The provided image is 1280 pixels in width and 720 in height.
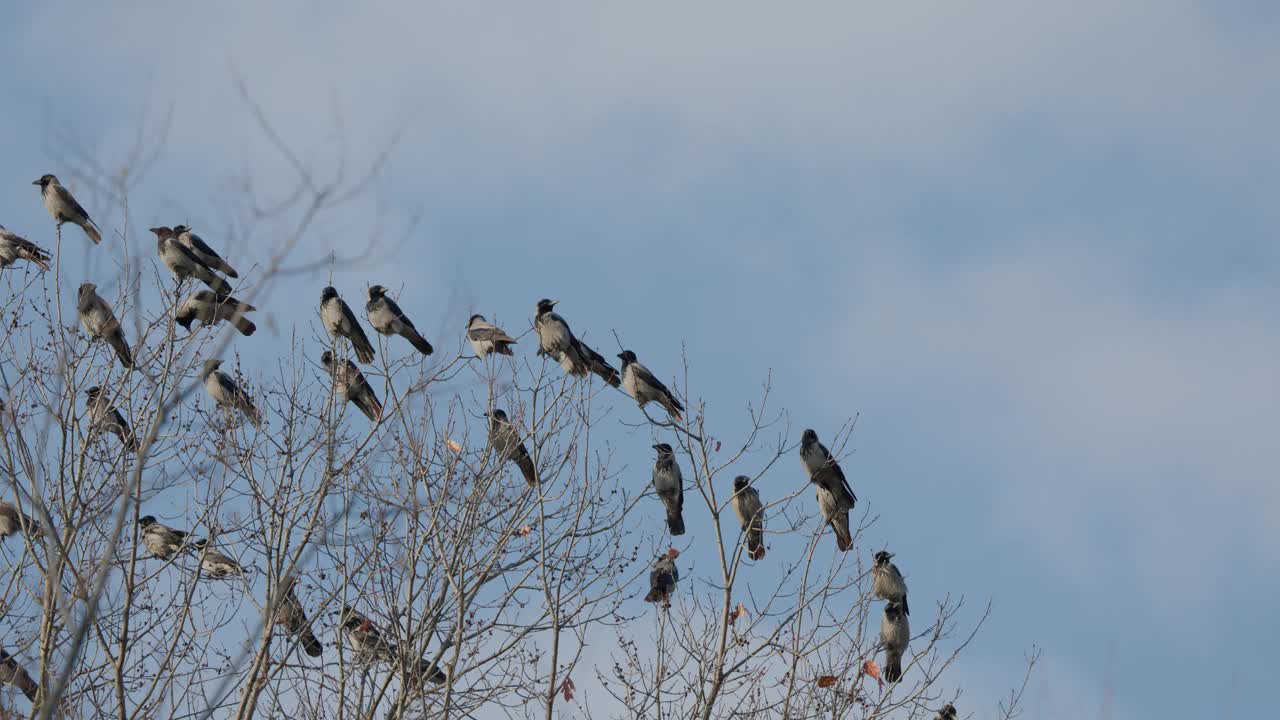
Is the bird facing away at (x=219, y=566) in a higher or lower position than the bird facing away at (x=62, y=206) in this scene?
lower

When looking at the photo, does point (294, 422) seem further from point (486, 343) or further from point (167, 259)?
point (167, 259)

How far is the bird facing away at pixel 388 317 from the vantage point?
1384 centimetres

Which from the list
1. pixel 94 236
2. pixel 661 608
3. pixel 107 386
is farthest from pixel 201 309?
pixel 94 236

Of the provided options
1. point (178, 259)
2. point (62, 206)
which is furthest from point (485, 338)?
point (62, 206)

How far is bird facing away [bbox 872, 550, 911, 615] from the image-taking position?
13.1m

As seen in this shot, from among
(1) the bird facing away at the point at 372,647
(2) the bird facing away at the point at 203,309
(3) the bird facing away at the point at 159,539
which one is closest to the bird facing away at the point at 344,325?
(2) the bird facing away at the point at 203,309

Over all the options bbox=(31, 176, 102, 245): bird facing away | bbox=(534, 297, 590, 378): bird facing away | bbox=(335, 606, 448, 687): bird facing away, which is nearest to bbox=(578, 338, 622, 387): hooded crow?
bbox=(534, 297, 590, 378): bird facing away

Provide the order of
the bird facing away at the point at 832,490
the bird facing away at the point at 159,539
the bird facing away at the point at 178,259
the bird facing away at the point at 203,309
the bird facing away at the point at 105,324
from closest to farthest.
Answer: the bird facing away at the point at 203,309
the bird facing away at the point at 105,324
the bird facing away at the point at 832,490
the bird facing away at the point at 159,539
the bird facing away at the point at 178,259

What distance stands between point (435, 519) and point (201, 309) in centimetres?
246

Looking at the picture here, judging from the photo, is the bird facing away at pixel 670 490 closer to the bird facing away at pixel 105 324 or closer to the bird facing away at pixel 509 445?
the bird facing away at pixel 509 445

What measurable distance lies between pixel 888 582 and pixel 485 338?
442cm

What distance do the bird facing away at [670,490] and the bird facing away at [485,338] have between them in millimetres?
1960

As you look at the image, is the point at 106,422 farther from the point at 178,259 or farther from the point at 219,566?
the point at 178,259

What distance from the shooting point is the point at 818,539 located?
1030 cm
